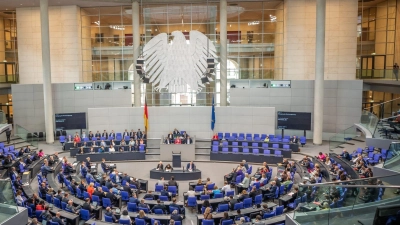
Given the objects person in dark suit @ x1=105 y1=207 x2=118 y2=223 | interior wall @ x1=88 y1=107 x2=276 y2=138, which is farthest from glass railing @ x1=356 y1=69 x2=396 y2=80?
person in dark suit @ x1=105 y1=207 x2=118 y2=223

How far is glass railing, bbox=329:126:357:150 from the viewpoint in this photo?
20.3 metres

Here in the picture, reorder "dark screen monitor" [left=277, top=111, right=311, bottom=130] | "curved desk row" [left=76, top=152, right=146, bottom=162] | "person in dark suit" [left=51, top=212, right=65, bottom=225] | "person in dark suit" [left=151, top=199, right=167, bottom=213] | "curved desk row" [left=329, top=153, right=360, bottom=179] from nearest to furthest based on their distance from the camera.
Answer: "person in dark suit" [left=51, top=212, right=65, bottom=225]
"person in dark suit" [left=151, top=199, right=167, bottom=213]
"curved desk row" [left=329, top=153, right=360, bottom=179]
"curved desk row" [left=76, top=152, right=146, bottom=162]
"dark screen monitor" [left=277, top=111, right=311, bottom=130]

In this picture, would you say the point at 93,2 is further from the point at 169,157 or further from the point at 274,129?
the point at 274,129

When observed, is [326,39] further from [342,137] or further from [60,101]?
[60,101]

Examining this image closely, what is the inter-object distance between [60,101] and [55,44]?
4.42 meters

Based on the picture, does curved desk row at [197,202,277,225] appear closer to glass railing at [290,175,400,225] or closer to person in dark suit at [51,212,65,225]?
person in dark suit at [51,212,65,225]

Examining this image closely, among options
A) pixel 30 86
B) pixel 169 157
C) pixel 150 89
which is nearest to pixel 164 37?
pixel 150 89

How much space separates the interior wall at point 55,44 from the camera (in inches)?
1072

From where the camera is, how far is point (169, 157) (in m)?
21.3

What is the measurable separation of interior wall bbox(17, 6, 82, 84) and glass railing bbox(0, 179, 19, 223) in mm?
20001

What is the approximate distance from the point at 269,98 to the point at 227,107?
10.9 ft

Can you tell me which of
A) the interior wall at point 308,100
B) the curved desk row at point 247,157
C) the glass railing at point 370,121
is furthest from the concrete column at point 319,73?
the glass railing at point 370,121

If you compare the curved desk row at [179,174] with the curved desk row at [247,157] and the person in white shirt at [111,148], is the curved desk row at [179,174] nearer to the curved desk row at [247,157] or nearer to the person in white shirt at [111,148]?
the curved desk row at [247,157]

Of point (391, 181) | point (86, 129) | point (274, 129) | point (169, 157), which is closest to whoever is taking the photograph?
point (391, 181)
